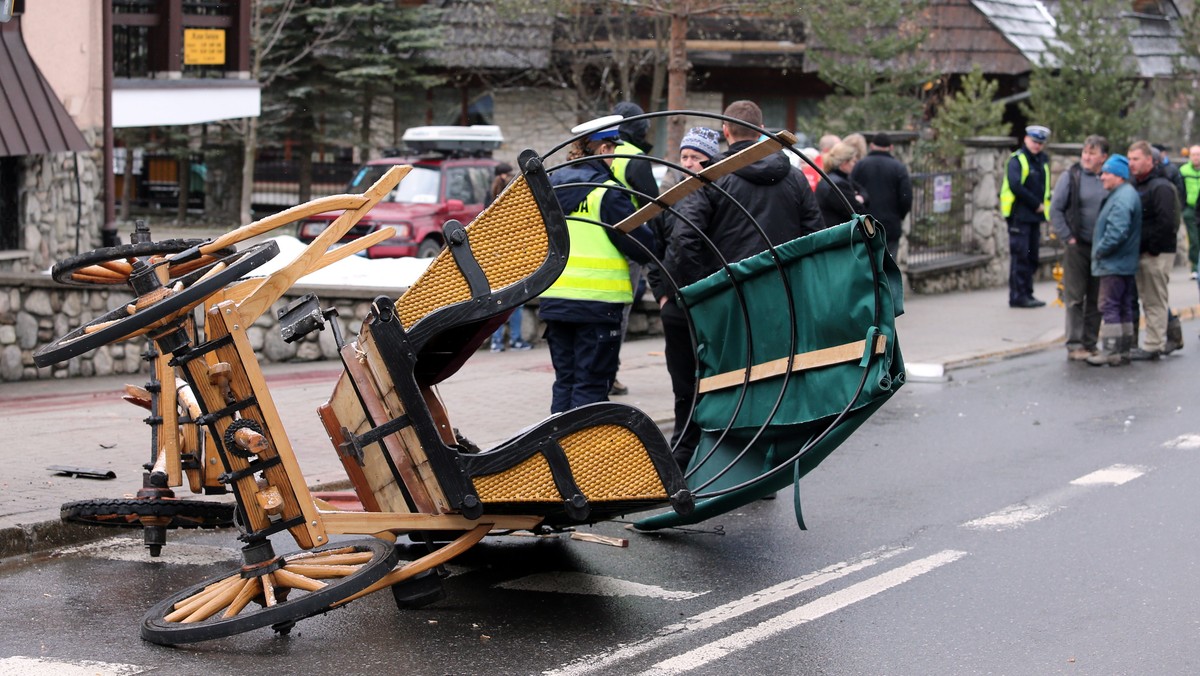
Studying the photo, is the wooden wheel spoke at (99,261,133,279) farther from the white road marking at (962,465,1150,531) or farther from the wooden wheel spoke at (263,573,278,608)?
the white road marking at (962,465,1150,531)

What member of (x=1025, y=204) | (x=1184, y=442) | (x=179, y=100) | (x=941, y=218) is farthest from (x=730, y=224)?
(x=179, y=100)

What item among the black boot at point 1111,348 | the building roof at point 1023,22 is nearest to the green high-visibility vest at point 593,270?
the black boot at point 1111,348

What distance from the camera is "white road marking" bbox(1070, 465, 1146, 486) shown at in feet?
27.7

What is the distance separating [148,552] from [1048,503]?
15.2 ft

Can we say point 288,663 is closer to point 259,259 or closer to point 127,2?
point 259,259

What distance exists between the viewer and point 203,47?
19391 millimetres

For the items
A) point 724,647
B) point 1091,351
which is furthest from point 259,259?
point 1091,351

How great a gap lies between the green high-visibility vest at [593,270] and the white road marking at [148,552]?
2178 millimetres

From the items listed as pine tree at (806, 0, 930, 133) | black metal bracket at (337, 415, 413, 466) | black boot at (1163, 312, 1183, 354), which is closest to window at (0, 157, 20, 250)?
black metal bracket at (337, 415, 413, 466)

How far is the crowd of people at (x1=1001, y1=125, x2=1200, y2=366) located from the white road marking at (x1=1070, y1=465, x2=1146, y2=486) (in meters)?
4.43

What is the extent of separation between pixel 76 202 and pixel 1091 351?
427 inches

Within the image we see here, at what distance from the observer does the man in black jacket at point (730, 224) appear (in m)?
7.72

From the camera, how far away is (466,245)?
5.44 m

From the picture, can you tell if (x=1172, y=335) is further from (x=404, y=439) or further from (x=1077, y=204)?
(x=404, y=439)
